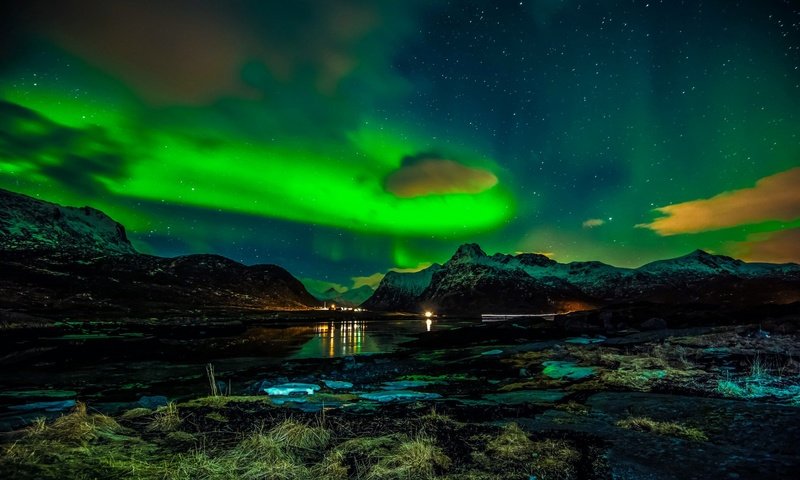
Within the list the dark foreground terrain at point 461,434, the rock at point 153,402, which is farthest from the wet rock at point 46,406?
the dark foreground terrain at point 461,434

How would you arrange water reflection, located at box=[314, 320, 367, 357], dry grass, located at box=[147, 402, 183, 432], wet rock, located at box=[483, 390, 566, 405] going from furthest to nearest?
1. water reflection, located at box=[314, 320, 367, 357]
2. wet rock, located at box=[483, 390, 566, 405]
3. dry grass, located at box=[147, 402, 183, 432]

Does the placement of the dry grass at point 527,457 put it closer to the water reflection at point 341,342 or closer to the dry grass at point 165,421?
the dry grass at point 165,421

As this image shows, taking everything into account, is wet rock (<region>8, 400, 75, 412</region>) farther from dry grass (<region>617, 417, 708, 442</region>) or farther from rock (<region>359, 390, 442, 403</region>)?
dry grass (<region>617, 417, 708, 442</region>)

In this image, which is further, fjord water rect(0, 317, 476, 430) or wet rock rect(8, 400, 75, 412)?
fjord water rect(0, 317, 476, 430)

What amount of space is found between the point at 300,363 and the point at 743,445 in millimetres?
25642

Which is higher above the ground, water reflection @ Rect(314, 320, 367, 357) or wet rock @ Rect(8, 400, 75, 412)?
wet rock @ Rect(8, 400, 75, 412)

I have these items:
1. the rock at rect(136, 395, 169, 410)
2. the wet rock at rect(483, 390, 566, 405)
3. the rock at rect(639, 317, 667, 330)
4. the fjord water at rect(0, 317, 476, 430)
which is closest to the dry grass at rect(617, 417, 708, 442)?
the wet rock at rect(483, 390, 566, 405)

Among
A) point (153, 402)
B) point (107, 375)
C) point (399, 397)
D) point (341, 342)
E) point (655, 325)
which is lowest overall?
point (341, 342)

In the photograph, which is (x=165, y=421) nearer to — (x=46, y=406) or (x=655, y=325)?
(x=46, y=406)

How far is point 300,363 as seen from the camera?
2828 centimetres

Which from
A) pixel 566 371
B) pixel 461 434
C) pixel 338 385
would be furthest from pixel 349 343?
pixel 461 434

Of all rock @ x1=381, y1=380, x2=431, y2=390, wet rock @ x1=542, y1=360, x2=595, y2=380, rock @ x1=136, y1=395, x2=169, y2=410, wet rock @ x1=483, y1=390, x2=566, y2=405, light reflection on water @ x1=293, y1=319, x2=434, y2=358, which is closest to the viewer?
wet rock @ x1=483, y1=390, x2=566, y2=405

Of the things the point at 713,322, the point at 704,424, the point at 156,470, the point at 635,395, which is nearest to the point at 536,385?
the point at 635,395

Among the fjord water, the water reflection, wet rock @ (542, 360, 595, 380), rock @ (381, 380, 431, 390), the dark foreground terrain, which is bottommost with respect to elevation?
the water reflection
